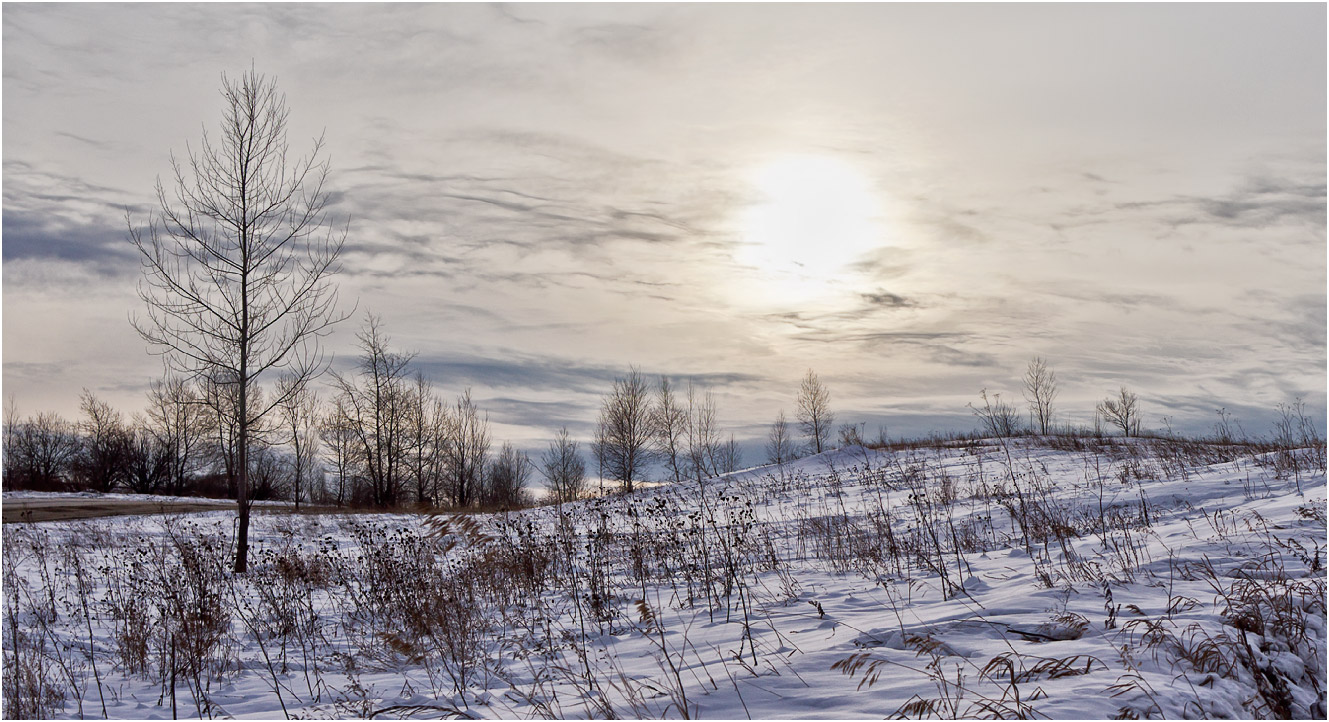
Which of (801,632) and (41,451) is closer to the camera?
(801,632)

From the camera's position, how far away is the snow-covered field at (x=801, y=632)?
12.8 ft

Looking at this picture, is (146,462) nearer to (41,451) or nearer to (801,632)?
(41,451)

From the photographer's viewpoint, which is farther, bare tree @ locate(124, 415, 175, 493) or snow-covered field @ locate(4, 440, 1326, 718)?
bare tree @ locate(124, 415, 175, 493)

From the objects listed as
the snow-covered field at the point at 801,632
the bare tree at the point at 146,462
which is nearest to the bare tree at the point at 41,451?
the bare tree at the point at 146,462

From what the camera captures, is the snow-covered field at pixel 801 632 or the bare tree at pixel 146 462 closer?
the snow-covered field at pixel 801 632

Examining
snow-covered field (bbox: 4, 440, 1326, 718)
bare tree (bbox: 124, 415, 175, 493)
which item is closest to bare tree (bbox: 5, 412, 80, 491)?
bare tree (bbox: 124, 415, 175, 493)

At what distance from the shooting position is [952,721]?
351 centimetres

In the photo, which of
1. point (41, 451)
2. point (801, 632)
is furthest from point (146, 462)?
point (801, 632)

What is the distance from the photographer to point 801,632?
5.28 metres

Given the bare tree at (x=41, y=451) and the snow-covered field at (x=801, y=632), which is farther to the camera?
the bare tree at (x=41, y=451)

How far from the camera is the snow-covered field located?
3.90 meters

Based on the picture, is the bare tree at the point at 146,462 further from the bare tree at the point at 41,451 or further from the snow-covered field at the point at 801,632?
the snow-covered field at the point at 801,632

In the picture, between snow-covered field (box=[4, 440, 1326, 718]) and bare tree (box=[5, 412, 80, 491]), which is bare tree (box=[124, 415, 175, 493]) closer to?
bare tree (box=[5, 412, 80, 491])

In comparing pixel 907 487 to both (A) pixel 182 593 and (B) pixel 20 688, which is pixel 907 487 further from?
(B) pixel 20 688
